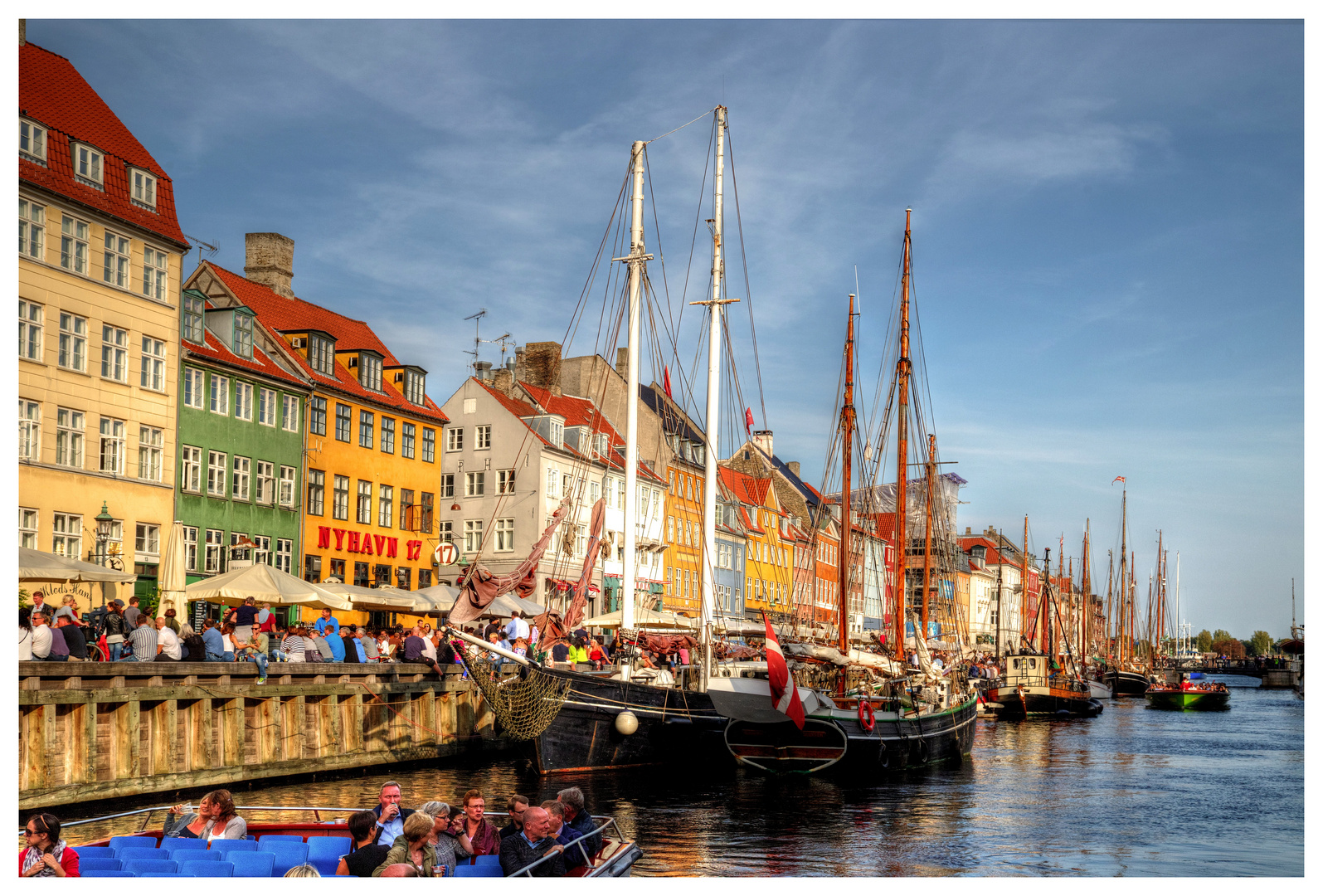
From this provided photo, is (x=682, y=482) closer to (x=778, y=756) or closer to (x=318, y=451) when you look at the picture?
(x=318, y=451)

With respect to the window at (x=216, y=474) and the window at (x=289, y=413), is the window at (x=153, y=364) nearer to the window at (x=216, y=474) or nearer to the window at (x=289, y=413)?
the window at (x=216, y=474)

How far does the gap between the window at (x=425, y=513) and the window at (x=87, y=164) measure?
19.0 metres

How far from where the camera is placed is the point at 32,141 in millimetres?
31359

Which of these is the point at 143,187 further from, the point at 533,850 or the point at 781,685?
the point at 533,850

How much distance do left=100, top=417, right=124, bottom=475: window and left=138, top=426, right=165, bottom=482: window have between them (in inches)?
36.0

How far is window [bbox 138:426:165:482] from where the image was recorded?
35688 millimetres

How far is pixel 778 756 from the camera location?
28.9 meters

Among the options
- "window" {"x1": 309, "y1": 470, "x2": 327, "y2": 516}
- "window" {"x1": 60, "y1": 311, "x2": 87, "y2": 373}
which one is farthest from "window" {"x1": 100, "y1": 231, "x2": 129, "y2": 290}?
"window" {"x1": 309, "y1": 470, "x2": 327, "y2": 516}

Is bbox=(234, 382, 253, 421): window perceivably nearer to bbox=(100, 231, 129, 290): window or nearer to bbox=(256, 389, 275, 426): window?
bbox=(256, 389, 275, 426): window

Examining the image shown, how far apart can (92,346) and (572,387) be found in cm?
3645

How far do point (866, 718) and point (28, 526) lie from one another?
1942 centimetres

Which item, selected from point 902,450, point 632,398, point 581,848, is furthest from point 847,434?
point 581,848

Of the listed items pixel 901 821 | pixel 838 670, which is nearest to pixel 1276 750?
pixel 838 670

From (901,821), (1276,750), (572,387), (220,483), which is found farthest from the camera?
(572,387)
